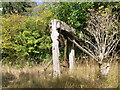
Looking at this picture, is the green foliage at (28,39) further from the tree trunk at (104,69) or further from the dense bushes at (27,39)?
the tree trunk at (104,69)

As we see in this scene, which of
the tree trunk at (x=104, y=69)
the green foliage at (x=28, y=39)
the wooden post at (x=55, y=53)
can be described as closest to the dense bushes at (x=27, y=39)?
the green foliage at (x=28, y=39)

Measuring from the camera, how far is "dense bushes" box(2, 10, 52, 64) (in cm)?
679

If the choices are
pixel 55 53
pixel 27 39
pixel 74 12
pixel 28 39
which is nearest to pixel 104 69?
pixel 55 53

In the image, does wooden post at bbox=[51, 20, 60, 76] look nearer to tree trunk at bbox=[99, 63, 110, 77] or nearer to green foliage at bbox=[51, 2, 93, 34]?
tree trunk at bbox=[99, 63, 110, 77]

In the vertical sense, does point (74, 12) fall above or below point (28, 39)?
above

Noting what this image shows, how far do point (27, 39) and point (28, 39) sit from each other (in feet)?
0.98

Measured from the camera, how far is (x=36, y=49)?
710 centimetres

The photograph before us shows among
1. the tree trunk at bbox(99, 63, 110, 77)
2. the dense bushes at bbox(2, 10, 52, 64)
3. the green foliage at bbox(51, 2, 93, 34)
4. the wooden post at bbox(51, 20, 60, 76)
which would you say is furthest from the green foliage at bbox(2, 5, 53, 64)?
the tree trunk at bbox(99, 63, 110, 77)

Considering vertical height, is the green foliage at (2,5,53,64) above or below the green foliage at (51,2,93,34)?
below

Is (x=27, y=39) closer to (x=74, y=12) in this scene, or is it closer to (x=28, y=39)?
(x=28, y=39)

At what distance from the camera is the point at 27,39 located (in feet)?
23.3

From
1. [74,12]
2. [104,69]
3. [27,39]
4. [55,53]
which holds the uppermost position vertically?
[74,12]

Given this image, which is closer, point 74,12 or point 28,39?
point 74,12

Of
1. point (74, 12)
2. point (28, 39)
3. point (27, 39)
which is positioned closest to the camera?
point (74, 12)
